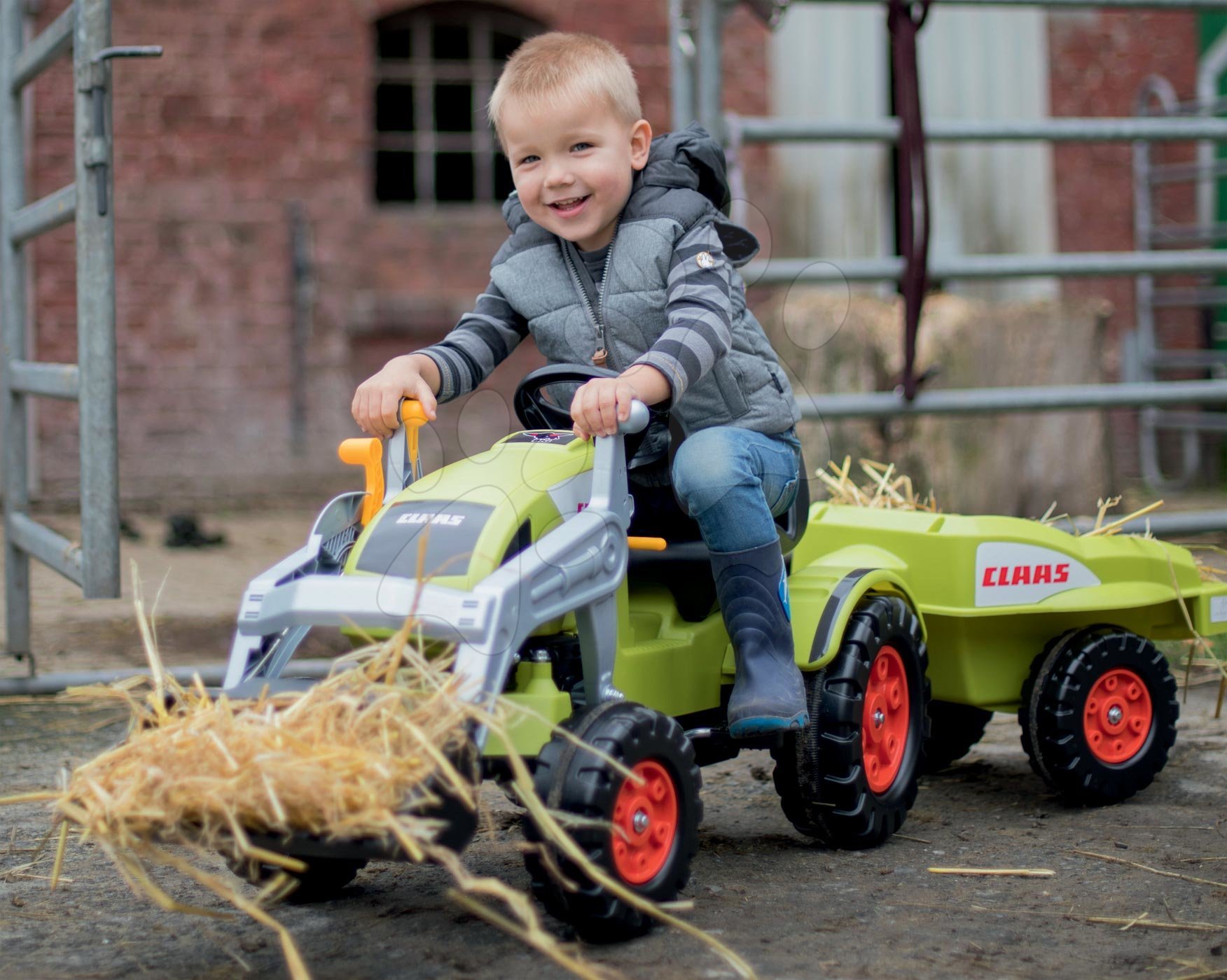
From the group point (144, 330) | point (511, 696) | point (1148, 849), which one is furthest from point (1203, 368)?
point (511, 696)

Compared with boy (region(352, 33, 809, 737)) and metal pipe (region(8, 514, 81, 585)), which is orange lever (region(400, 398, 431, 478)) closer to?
boy (region(352, 33, 809, 737))

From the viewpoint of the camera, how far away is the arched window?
829 cm

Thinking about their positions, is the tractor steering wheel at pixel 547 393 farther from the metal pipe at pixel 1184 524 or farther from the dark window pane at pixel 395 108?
the dark window pane at pixel 395 108

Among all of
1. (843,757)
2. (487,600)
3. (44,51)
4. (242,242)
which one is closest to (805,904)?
(843,757)

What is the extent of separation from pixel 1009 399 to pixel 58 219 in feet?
7.92

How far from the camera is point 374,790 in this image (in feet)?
5.93

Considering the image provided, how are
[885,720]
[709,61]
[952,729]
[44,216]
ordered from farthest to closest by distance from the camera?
[709,61]
[44,216]
[952,729]
[885,720]

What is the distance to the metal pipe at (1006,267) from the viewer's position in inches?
156

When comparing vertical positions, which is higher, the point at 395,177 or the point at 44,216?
the point at 395,177

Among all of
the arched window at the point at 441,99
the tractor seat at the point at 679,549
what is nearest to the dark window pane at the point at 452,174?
the arched window at the point at 441,99

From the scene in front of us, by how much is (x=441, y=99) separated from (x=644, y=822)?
22.4 ft

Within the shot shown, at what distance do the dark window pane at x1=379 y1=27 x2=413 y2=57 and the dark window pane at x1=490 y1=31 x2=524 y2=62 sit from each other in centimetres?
41

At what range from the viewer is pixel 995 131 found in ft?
13.9

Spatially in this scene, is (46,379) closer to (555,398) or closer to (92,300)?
(92,300)
